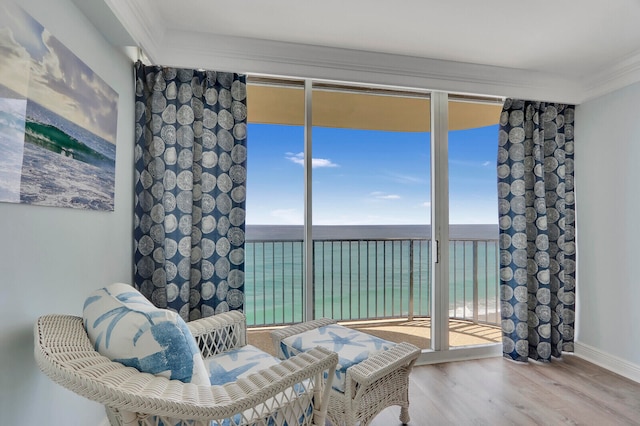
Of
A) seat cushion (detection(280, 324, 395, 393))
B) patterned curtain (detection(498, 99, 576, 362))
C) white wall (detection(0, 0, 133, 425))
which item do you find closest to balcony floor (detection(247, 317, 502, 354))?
patterned curtain (detection(498, 99, 576, 362))

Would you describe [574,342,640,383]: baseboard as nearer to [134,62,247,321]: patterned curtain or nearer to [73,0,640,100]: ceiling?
[73,0,640,100]: ceiling

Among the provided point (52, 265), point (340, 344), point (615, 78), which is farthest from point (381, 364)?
point (615, 78)

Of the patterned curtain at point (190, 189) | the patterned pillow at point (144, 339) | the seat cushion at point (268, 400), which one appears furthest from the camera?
the patterned curtain at point (190, 189)

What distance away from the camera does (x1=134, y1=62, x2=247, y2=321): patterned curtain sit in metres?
2.50

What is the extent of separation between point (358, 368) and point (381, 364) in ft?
0.47

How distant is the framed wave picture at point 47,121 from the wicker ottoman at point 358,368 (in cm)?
142

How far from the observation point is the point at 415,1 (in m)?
2.14

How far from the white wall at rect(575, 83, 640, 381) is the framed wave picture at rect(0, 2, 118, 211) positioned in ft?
12.9

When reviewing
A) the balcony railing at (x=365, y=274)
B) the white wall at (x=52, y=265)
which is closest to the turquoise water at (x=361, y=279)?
the balcony railing at (x=365, y=274)

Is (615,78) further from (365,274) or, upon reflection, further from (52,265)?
(52,265)

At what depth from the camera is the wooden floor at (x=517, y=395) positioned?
7.25ft

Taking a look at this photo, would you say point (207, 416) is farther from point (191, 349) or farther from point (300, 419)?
point (300, 419)

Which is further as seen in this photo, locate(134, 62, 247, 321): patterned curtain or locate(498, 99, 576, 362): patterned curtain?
locate(498, 99, 576, 362): patterned curtain

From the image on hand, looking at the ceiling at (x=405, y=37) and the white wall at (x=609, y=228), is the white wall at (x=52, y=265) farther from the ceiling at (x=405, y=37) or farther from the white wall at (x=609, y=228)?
the white wall at (x=609, y=228)
